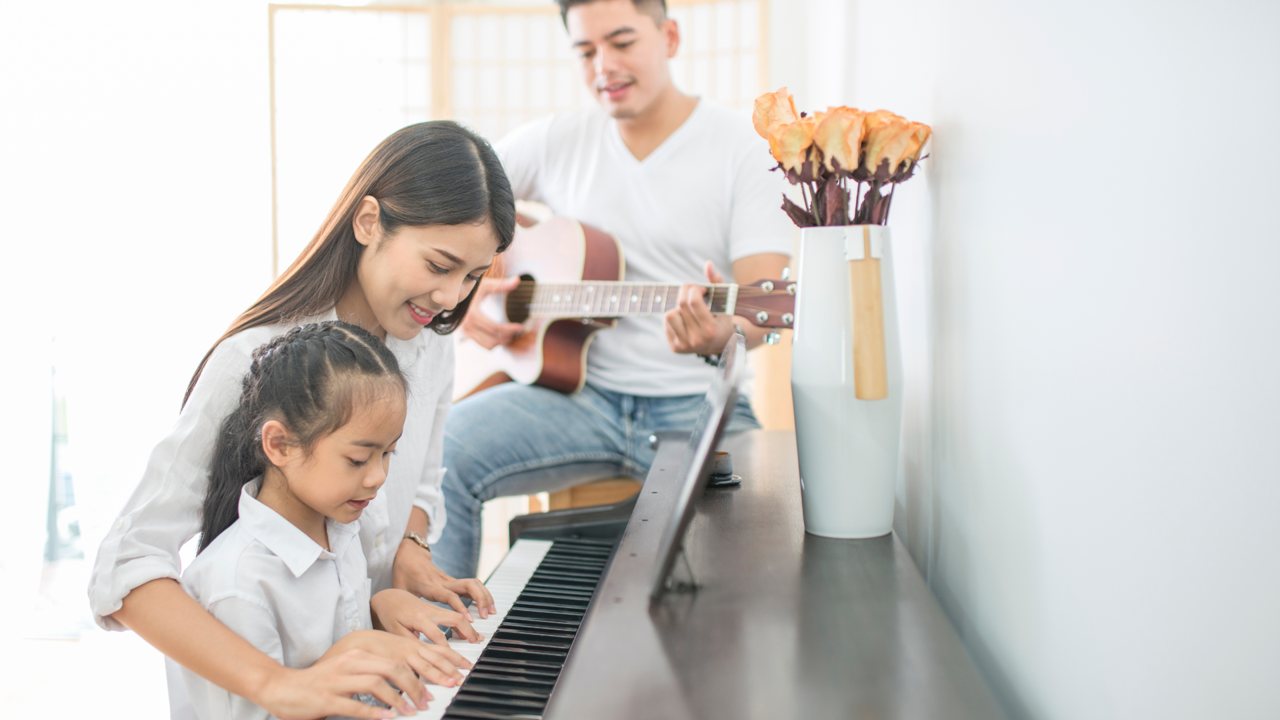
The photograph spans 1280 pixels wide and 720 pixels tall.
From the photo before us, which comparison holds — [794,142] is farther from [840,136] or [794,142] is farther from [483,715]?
[483,715]

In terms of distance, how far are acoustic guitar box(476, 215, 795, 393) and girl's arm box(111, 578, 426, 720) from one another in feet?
3.18

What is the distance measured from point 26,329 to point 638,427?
1984 millimetres

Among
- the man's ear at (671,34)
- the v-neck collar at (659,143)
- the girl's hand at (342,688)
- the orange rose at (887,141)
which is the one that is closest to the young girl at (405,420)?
the girl's hand at (342,688)

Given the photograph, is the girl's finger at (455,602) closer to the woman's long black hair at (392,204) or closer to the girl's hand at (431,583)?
the girl's hand at (431,583)

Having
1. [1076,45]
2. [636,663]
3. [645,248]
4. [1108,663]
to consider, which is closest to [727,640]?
[636,663]

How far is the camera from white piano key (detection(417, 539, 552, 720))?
0.71 metres

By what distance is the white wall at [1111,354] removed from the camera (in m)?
0.37

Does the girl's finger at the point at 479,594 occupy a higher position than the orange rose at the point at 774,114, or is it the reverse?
the orange rose at the point at 774,114

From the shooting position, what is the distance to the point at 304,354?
87cm

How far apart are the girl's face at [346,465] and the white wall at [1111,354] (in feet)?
1.88

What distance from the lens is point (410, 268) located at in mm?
1023

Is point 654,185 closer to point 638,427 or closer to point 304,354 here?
point 638,427

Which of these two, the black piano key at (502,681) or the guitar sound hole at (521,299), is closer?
the black piano key at (502,681)

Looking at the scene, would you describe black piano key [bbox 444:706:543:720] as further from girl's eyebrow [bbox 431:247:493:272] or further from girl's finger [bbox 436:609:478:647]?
girl's eyebrow [bbox 431:247:493:272]
